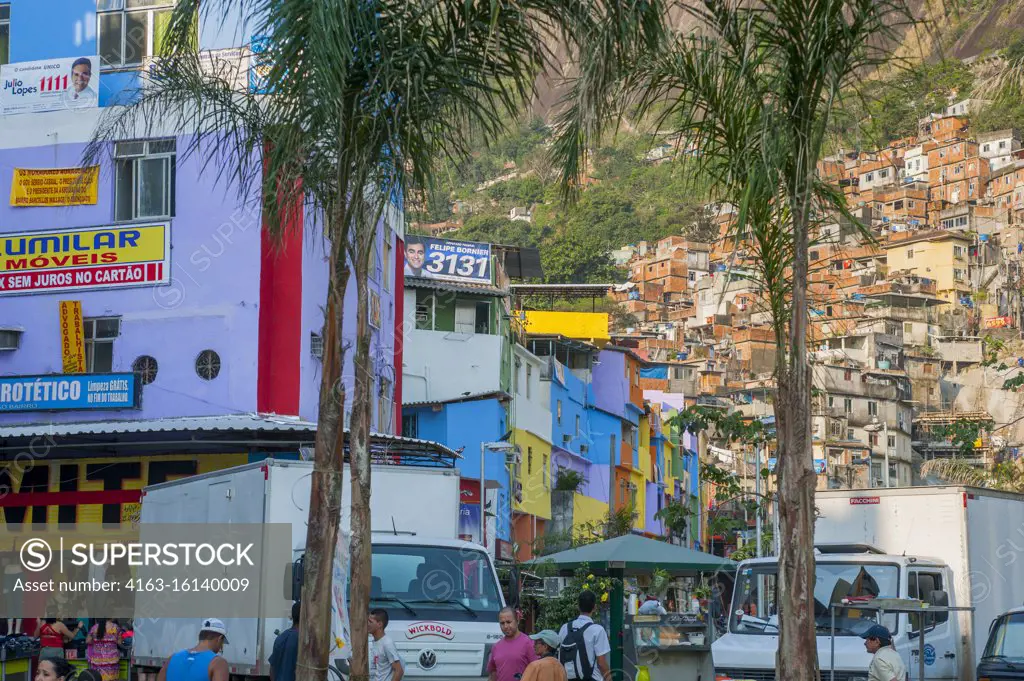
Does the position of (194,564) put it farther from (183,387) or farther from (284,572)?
(183,387)

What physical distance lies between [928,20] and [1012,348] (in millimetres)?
99708

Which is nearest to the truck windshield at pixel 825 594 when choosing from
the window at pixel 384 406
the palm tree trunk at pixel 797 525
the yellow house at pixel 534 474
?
the palm tree trunk at pixel 797 525

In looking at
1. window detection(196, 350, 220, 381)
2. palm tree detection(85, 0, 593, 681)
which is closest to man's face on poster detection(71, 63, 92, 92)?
window detection(196, 350, 220, 381)

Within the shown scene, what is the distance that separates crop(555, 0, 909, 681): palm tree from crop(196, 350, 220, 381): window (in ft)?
57.4

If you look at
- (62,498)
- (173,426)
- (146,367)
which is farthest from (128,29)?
(62,498)

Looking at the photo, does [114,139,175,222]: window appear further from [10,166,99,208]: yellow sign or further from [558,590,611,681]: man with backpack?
[558,590,611,681]: man with backpack

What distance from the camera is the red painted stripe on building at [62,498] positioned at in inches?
1113

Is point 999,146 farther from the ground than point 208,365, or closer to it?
farther from the ground

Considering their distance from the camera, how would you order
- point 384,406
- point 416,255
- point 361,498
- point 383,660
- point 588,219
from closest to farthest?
point 361,498, point 383,660, point 384,406, point 416,255, point 588,219

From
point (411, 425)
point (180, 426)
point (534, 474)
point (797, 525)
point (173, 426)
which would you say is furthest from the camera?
point (534, 474)

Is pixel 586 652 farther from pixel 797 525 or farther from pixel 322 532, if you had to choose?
pixel 797 525

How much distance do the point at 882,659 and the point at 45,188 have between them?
21.6 m

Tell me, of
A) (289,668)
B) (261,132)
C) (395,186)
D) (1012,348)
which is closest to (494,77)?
(395,186)

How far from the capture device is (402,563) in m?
15.8
